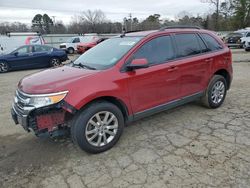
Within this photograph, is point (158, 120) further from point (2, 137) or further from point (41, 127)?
point (2, 137)

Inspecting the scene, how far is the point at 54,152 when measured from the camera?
11.9ft

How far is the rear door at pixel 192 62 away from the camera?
14.3ft

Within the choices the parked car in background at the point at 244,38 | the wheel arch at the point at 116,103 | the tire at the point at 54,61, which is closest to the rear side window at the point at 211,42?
the wheel arch at the point at 116,103

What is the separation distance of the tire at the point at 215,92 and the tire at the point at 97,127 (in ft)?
7.33

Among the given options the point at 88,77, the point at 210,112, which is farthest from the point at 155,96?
the point at 210,112

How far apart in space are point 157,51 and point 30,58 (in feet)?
36.3

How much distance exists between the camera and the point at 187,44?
14.9 ft

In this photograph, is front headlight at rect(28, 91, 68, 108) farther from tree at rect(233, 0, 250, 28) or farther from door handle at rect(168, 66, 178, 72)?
tree at rect(233, 0, 250, 28)

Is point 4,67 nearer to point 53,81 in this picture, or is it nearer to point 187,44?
point 53,81

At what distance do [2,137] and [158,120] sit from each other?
288 centimetres

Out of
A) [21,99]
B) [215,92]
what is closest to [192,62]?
[215,92]

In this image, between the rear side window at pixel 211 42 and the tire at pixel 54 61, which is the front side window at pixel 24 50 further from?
the rear side window at pixel 211 42

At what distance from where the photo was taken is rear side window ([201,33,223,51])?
16.2 feet

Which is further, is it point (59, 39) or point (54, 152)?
point (59, 39)
